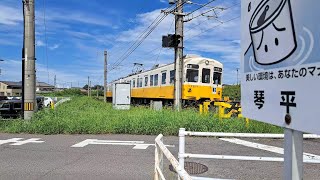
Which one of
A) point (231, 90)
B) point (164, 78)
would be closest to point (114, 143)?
point (164, 78)

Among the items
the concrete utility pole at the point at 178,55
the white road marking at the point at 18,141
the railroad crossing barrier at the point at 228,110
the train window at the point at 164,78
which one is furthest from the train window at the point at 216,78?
the white road marking at the point at 18,141

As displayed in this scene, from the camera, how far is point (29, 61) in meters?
12.9

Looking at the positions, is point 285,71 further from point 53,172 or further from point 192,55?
point 192,55

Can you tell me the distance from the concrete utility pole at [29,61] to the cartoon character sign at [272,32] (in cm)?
1224

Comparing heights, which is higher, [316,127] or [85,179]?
[316,127]

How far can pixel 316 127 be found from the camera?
1.32 meters

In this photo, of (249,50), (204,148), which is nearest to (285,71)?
(249,50)

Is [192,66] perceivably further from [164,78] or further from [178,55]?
[178,55]

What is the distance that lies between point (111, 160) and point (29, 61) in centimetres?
746

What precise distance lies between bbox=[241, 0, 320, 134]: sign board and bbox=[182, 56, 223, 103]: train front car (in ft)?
53.6

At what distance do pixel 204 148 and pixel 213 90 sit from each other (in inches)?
429

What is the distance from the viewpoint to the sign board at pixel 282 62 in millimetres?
1350

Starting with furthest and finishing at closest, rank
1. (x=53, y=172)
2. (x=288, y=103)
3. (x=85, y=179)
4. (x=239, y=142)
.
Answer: (x=239, y=142) < (x=53, y=172) < (x=85, y=179) < (x=288, y=103)

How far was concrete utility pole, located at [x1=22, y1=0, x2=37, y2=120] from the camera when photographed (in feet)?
41.9
